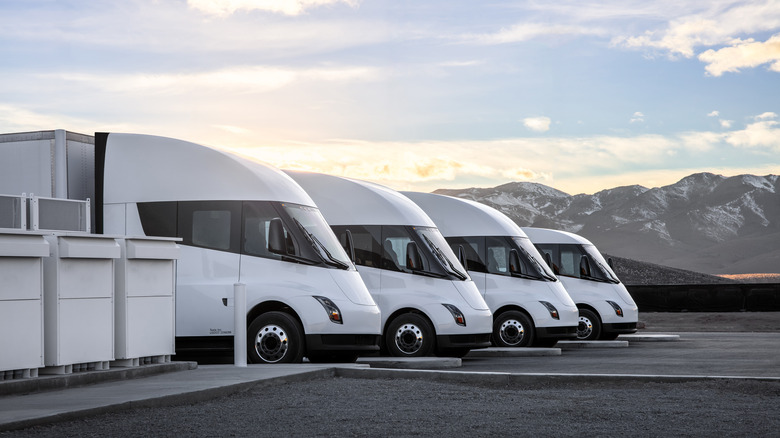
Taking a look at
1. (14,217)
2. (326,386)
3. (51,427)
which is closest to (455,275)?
(326,386)

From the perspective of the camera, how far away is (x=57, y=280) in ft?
37.7

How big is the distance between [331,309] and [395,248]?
3179 millimetres

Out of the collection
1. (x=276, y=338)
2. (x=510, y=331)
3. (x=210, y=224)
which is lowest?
(x=510, y=331)

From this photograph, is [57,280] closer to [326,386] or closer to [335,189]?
[326,386]

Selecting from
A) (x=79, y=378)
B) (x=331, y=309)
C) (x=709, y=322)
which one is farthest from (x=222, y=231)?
(x=709, y=322)

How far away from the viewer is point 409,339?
17.3 meters

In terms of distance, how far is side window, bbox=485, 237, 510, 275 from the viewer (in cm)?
2081

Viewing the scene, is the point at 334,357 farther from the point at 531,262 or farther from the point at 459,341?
the point at 531,262

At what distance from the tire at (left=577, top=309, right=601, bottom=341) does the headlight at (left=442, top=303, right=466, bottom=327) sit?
24.1 feet

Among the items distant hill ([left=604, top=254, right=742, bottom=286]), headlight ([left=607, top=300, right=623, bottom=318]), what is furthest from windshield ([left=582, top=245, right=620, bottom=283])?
distant hill ([left=604, top=254, right=742, bottom=286])

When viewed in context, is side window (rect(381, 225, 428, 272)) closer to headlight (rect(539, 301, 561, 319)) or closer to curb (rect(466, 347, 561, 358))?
curb (rect(466, 347, 561, 358))

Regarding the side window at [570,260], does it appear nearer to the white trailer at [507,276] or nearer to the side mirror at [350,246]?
the white trailer at [507,276]

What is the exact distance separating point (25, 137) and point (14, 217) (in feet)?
8.58

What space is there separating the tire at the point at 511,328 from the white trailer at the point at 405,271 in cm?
258
